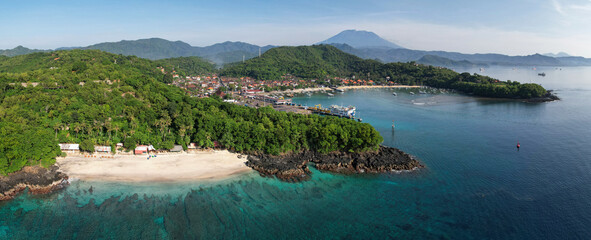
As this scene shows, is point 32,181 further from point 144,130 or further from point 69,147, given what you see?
point 144,130

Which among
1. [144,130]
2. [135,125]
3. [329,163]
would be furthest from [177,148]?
[329,163]

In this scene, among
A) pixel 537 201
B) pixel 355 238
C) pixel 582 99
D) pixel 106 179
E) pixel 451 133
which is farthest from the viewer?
pixel 582 99

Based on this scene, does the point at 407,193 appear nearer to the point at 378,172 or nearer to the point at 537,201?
the point at 378,172

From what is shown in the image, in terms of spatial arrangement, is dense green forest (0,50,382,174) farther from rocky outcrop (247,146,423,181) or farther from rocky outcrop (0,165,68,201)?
rocky outcrop (247,146,423,181)

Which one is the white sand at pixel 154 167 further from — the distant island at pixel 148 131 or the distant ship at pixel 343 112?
the distant ship at pixel 343 112

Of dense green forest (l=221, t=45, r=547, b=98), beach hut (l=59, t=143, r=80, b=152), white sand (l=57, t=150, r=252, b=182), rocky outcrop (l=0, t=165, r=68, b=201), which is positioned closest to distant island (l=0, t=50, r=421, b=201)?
rocky outcrop (l=0, t=165, r=68, b=201)

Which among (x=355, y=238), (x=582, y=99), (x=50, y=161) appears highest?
(x=582, y=99)

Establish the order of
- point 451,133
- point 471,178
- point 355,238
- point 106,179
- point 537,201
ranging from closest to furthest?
point 355,238 < point 537,201 < point 106,179 < point 471,178 < point 451,133

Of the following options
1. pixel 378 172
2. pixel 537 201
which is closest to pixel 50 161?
pixel 378 172
